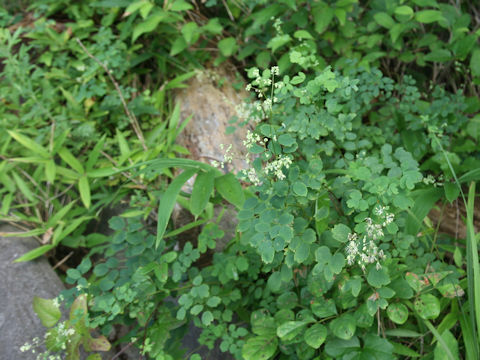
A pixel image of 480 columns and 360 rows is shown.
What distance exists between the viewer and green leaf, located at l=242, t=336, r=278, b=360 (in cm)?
129

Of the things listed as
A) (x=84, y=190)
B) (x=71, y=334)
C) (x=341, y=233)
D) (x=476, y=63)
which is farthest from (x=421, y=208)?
(x=84, y=190)

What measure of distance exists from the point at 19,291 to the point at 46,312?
46 centimetres

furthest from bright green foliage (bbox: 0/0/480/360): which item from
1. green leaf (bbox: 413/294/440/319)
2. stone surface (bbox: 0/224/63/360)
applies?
stone surface (bbox: 0/224/63/360)

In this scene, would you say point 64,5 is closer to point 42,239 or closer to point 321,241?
point 42,239

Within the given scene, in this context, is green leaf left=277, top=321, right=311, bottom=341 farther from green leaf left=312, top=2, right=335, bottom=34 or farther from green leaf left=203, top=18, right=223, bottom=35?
green leaf left=203, top=18, right=223, bottom=35

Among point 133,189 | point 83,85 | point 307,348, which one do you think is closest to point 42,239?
point 133,189

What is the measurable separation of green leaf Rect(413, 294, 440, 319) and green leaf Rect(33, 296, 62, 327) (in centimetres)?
137

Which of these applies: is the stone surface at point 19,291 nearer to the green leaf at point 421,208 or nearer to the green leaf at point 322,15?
the green leaf at point 421,208

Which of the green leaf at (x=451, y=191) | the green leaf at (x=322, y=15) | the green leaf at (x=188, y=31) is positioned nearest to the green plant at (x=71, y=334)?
the green leaf at (x=451, y=191)

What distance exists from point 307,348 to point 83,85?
7.00 ft

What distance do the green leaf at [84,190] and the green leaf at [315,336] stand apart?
1.38 metres

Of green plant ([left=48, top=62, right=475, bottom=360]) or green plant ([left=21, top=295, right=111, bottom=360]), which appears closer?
green plant ([left=48, top=62, right=475, bottom=360])

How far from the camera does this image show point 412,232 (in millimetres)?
1566

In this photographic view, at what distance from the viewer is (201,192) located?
Result: 1.38m
